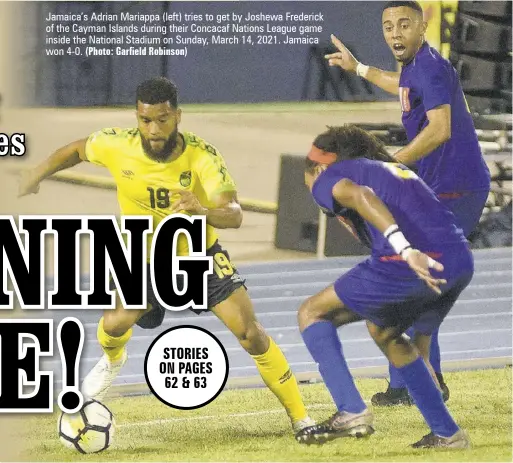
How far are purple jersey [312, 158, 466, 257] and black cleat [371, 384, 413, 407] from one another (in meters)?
0.56

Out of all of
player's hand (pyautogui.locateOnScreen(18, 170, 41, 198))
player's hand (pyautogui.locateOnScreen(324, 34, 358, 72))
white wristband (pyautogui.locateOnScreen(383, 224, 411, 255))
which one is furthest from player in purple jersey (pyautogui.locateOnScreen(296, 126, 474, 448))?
player's hand (pyautogui.locateOnScreen(18, 170, 41, 198))

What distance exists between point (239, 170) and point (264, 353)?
2.28 feet

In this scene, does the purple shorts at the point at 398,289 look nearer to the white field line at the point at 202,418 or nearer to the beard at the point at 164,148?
the white field line at the point at 202,418

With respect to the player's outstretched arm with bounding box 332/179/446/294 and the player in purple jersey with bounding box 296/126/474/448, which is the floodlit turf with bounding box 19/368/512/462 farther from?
the player's outstretched arm with bounding box 332/179/446/294

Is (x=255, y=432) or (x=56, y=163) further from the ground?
(x=56, y=163)

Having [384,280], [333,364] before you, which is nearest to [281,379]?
[333,364]

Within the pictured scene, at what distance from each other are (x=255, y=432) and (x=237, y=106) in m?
1.25

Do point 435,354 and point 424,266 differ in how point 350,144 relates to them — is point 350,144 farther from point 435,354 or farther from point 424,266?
point 435,354

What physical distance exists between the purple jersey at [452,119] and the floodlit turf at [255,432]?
77 centimetres

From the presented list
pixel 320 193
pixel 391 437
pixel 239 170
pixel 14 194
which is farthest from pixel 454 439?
pixel 14 194

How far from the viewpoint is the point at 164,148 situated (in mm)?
3633

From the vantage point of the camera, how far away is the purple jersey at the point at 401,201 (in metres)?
3.53

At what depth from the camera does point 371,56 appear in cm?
369

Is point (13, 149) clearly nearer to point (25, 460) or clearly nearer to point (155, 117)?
point (155, 117)
